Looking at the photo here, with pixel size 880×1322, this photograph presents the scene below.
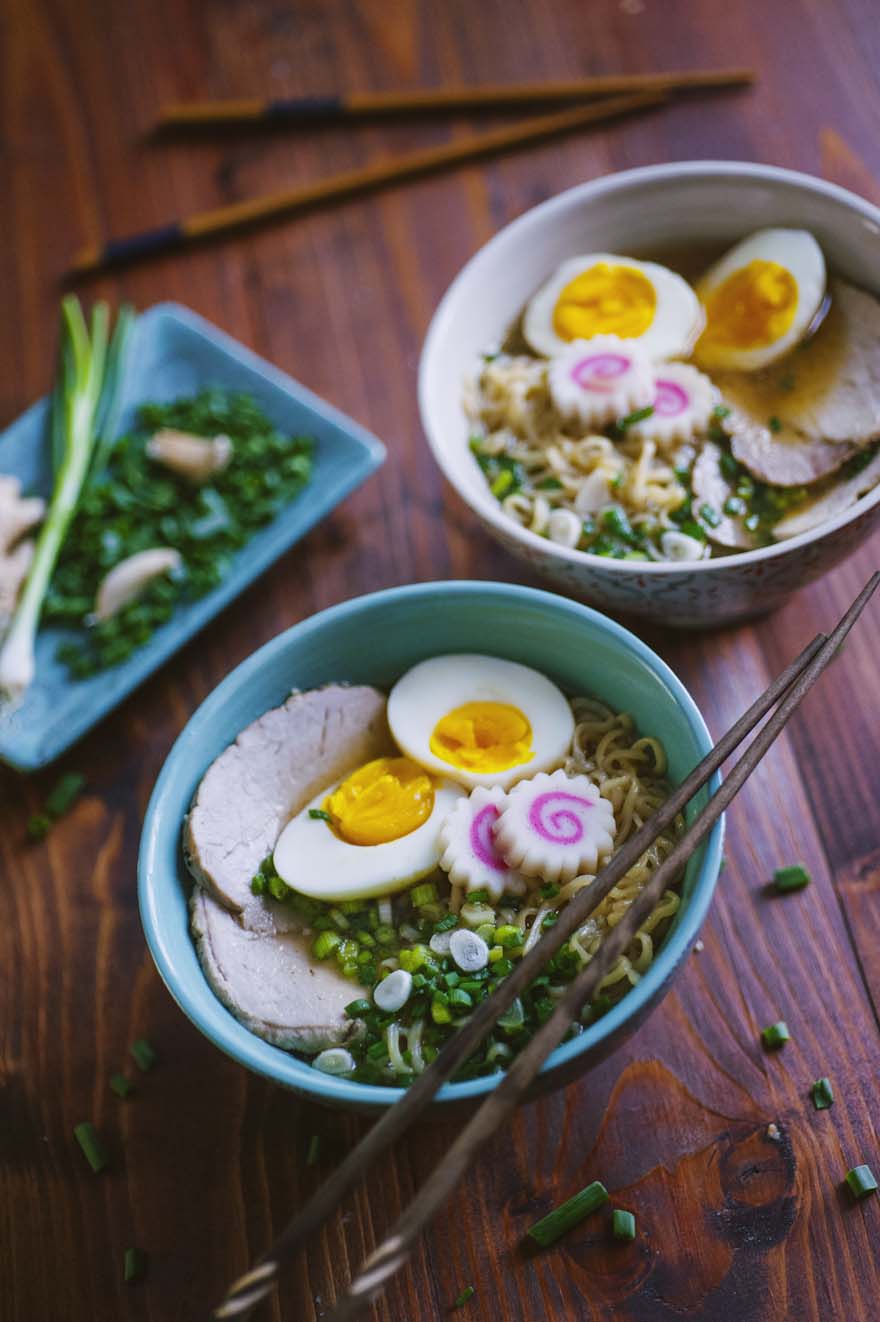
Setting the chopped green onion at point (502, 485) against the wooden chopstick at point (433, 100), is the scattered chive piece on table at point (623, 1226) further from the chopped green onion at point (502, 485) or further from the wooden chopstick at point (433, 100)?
the wooden chopstick at point (433, 100)

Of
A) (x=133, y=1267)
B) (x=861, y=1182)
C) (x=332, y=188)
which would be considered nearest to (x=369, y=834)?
(x=133, y=1267)

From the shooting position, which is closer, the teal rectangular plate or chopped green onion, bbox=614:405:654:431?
chopped green onion, bbox=614:405:654:431

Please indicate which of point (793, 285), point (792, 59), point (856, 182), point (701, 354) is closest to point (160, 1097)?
point (701, 354)

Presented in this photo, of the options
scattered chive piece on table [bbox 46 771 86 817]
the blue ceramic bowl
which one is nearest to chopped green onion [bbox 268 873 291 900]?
the blue ceramic bowl

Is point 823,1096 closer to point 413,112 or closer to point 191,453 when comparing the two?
point 191,453

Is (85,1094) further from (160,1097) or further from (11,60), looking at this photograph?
(11,60)

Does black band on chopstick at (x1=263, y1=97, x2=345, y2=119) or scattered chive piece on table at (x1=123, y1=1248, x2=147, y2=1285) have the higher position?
black band on chopstick at (x1=263, y1=97, x2=345, y2=119)

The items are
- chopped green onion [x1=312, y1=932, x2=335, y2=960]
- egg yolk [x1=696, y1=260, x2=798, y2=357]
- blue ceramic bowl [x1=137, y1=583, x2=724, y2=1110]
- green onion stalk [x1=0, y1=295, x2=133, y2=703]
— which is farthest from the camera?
green onion stalk [x1=0, y1=295, x2=133, y2=703]

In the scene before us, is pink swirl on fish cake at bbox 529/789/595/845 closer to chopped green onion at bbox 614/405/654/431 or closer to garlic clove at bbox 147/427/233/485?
chopped green onion at bbox 614/405/654/431
